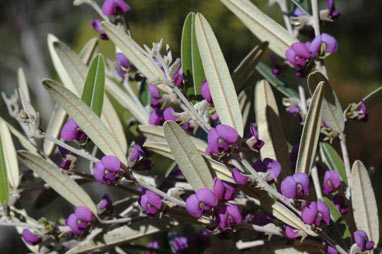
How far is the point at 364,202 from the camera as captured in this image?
513 millimetres

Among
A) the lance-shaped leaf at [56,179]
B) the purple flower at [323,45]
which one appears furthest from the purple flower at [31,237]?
the purple flower at [323,45]

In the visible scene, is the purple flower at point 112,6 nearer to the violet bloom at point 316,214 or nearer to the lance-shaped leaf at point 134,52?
the lance-shaped leaf at point 134,52

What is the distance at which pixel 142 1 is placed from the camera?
4.46 ft

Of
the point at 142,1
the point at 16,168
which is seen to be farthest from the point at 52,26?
the point at 16,168

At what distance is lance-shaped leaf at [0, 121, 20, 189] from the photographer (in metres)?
0.63

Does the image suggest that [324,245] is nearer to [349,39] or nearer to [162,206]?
[162,206]

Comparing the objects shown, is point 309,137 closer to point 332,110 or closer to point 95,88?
point 332,110

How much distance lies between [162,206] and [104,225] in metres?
0.10

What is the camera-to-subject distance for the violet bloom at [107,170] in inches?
18.1

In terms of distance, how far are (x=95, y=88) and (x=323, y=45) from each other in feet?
0.84

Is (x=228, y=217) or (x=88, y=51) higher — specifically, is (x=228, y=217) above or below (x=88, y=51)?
below

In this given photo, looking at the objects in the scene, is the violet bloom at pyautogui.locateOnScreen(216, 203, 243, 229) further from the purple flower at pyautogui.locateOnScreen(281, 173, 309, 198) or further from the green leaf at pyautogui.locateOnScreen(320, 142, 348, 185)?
the green leaf at pyautogui.locateOnScreen(320, 142, 348, 185)

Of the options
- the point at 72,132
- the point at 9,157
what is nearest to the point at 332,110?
the point at 72,132

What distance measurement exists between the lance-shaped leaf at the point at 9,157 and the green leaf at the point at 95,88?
163 millimetres
